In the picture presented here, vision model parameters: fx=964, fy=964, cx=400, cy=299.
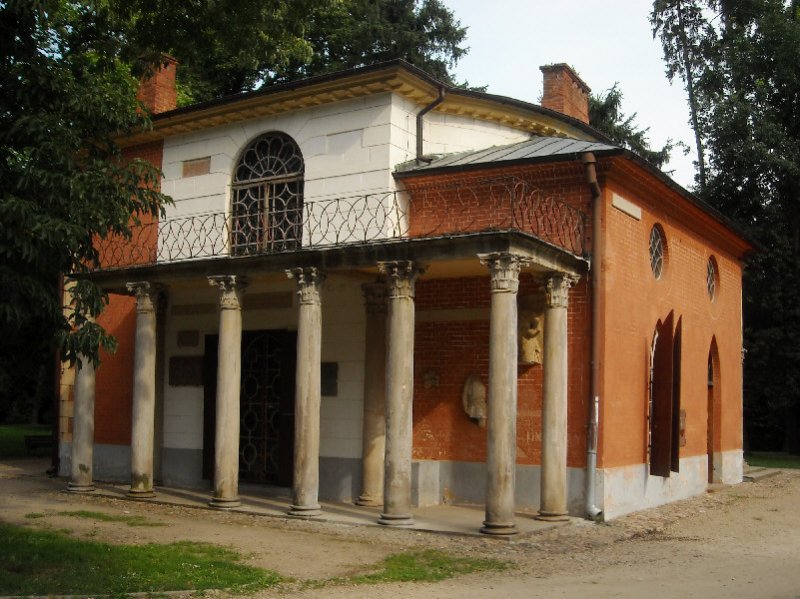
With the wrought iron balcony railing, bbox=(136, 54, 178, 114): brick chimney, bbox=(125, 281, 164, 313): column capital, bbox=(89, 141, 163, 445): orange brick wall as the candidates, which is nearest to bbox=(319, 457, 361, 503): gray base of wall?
the wrought iron balcony railing

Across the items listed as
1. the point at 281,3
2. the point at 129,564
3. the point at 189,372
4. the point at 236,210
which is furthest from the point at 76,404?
the point at 281,3

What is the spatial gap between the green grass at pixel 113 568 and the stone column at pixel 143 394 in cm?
444

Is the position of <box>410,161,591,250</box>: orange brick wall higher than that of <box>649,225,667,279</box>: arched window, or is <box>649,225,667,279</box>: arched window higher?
<box>410,161,591,250</box>: orange brick wall

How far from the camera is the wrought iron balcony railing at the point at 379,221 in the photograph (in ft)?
44.9

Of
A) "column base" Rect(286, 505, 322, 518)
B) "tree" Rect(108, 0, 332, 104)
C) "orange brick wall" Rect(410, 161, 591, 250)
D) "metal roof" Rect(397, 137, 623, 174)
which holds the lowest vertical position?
"column base" Rect(286, 505, 322, 518)

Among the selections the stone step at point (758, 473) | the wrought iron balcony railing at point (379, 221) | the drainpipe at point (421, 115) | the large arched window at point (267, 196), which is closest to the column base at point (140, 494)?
the wrought iron balcony railing at point (379, 221)

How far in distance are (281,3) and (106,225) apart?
3640 mm

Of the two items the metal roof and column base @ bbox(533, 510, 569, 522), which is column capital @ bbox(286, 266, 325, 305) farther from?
column base @ bbox(533, 510, 569, 522)

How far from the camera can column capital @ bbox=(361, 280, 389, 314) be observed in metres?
15.1

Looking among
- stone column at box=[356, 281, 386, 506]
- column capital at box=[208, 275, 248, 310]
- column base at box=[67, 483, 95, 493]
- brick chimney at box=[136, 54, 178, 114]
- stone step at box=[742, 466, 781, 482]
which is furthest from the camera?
stone step at box=[742, 466, 781, 482]

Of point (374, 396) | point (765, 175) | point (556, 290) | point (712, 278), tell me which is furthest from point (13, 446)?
point (765, 175)

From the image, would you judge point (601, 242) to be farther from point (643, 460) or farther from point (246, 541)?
point (246, 541)

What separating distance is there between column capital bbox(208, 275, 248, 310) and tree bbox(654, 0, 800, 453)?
1834cm

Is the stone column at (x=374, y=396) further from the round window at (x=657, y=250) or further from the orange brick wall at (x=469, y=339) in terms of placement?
the round window at (x=657, y=250)
